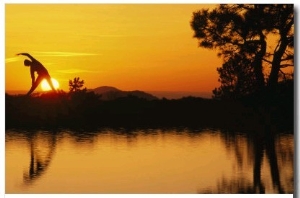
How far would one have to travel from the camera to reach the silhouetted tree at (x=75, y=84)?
7.51 metres

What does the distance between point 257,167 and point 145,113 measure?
2.97 ft

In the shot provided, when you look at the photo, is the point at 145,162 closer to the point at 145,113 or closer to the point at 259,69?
the point at 145,113

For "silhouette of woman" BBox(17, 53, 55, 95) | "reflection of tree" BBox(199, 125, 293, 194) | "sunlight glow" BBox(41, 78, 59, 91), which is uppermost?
"silhouette of woman" BBox(17, 53, 55, 95)

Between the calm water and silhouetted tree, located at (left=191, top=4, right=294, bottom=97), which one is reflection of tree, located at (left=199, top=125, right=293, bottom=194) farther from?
silhouetted tree, located at (left=191, top=4, right=294, bottom=97)

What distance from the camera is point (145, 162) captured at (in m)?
7.52

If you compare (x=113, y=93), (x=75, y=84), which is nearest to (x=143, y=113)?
(x=113, y=93)

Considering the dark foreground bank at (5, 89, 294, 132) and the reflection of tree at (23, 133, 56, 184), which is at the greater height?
the dark foreground bank at (5, 89, 294, 132)

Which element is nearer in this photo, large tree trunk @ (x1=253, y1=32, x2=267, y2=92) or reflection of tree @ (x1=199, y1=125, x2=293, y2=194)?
reflection of tree @ (x1=199, y1=125, x2=293, y2=194)

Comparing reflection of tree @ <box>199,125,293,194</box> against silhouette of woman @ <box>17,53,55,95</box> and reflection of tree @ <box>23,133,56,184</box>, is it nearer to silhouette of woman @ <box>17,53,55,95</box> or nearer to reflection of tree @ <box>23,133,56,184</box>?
reflection of tree @ <box>23,133,56,184</box>

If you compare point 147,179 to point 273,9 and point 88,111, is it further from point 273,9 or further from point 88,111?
point 273,9

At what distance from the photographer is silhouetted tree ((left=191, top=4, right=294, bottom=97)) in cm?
755

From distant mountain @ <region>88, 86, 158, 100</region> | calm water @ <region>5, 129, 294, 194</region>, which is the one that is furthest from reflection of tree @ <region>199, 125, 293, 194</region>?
distant mountain @ <region>88, 86, 158, 100</region>
